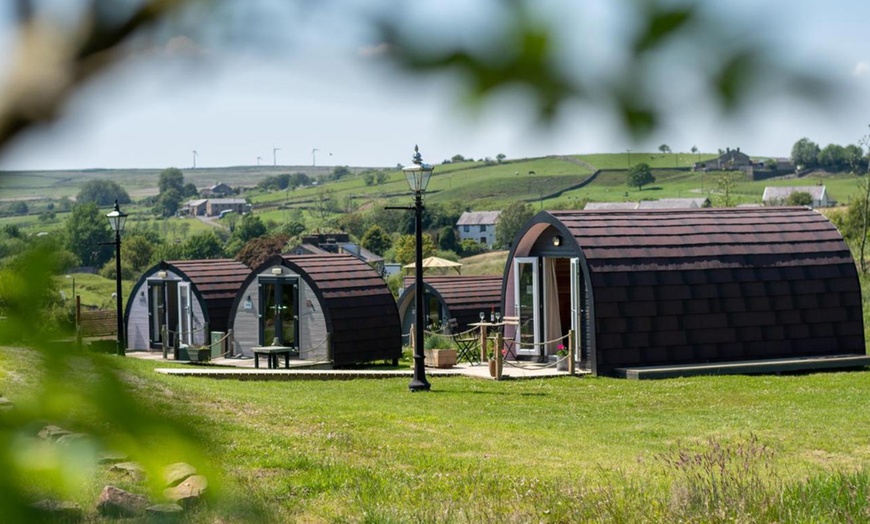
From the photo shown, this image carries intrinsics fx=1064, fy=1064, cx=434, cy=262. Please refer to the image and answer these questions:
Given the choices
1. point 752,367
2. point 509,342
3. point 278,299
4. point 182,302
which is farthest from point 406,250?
point 752,367

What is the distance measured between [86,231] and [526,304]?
20.6 meters

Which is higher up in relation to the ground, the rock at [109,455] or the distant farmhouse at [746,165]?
the distant farmhouse at [746,165]

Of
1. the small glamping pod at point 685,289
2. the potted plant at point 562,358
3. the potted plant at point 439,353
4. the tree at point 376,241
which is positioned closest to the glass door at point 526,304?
the small glamping pod at point 685,289

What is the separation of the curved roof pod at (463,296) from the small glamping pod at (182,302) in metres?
5.04

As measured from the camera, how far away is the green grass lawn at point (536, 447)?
23.1ft

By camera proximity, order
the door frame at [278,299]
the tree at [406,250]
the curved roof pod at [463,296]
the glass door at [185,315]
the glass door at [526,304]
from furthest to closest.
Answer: the tree at [406,250] → the curved roof pod at [463,296] → the glass door at [185,315] → the door frame at [278,299] → the glass door at [526,304]

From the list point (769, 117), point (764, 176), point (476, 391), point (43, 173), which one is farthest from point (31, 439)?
point (476, 391)

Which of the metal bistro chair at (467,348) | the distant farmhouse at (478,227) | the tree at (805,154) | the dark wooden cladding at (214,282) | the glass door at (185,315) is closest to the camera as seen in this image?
the tree at (805,154)

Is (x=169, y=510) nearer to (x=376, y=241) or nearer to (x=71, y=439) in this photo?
(x=71, y=439)

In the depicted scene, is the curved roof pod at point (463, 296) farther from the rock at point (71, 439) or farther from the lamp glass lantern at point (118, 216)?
the rock at point (71, 439)

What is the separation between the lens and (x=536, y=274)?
21141 mm

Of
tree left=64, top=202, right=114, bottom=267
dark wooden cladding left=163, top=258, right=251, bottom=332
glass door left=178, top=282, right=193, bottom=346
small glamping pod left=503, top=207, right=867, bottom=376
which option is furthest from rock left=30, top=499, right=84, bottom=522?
glass door left=178, top=282, right=193, bottom=346

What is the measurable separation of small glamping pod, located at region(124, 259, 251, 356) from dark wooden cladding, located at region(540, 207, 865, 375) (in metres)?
9.77

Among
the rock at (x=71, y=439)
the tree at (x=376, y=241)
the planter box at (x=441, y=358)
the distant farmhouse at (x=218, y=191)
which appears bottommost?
the planter box at (x=441, y=358)
